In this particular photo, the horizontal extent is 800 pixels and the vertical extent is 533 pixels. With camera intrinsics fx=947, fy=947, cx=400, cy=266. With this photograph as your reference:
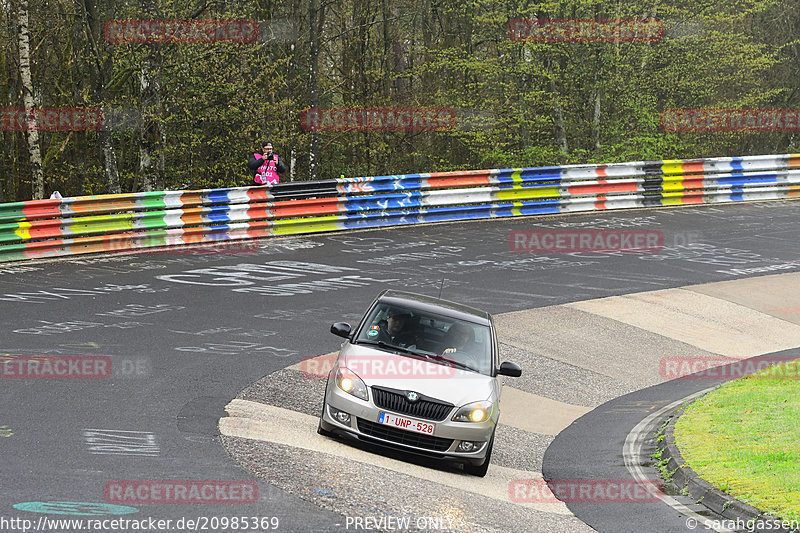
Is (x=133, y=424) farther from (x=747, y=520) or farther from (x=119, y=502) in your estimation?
(x=747, y=520)

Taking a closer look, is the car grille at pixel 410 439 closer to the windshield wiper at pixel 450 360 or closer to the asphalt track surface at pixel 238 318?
the asphalt track surface at pixel 238 318

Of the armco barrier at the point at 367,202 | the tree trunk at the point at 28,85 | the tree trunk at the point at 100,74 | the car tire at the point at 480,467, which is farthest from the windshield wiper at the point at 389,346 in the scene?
the tree trunk at the point at 100,74

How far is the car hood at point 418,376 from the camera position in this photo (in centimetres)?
941

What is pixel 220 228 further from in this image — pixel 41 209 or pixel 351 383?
pixel 351 383

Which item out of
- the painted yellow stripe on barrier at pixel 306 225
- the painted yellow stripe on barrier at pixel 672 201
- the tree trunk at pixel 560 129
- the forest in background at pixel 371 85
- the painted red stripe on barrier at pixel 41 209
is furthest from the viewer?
the tree trunk at pixel 560 129

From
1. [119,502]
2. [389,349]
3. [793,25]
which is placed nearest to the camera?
[119,502]

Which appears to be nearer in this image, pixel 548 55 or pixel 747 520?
pixel 747 520

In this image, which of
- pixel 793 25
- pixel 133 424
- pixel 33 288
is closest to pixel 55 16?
pixel 33 288

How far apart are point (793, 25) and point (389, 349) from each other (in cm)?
3199

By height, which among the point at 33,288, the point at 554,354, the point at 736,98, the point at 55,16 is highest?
the point at 55,16

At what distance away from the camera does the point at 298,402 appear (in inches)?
448

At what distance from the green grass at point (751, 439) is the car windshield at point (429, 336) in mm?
2482

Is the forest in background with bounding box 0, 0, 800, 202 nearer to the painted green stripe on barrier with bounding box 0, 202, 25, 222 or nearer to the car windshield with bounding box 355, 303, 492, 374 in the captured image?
the painted green stripe on barrier with bounding box 0, 202, 25, 222

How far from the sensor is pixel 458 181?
2355cm
